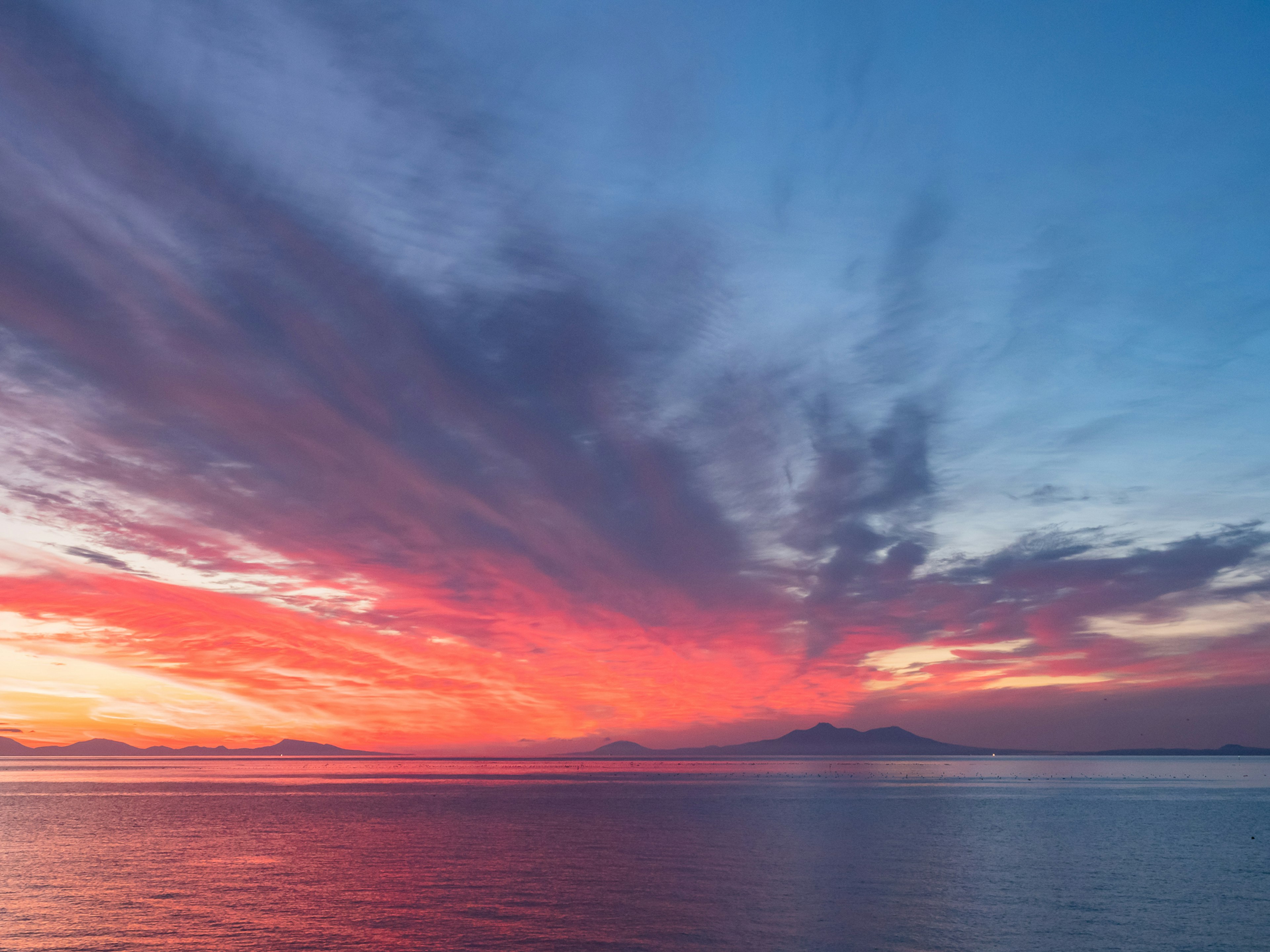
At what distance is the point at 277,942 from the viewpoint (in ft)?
132

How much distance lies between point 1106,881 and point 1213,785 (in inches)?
6558

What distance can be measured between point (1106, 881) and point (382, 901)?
46842 millimetres

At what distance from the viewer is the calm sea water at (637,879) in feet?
136

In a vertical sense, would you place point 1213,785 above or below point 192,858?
above

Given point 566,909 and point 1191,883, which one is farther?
point 1191,883

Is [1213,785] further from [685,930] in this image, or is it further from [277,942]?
[277,942]

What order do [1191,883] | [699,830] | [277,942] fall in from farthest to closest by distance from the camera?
[699,830] < [1191,883] < [277,942]

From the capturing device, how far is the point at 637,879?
56.6 m

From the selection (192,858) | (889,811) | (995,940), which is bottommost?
(995,940)

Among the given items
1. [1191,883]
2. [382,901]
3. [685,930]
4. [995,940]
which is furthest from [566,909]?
[1191,883]

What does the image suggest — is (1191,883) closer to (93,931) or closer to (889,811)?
(889,811)

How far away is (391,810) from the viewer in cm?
11150

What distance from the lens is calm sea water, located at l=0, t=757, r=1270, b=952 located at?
41.4m

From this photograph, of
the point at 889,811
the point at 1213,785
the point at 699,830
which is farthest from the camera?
the point at 1213,785
